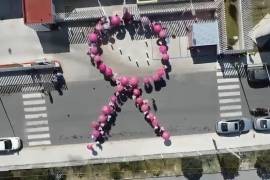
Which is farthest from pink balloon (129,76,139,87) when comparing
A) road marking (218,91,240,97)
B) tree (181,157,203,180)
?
tree (181,157,203,180)

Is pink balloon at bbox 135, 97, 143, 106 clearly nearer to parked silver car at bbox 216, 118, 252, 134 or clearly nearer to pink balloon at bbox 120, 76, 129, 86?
pink balloon at bbox 120, 76, 129, 86

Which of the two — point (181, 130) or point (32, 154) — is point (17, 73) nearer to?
point (32, 154)

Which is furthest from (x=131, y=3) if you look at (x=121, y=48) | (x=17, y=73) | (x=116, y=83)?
(x=17, y=73)

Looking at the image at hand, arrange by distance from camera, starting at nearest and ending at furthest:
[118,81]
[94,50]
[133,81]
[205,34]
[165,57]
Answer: [205,34] → [94,50] → [133,81] → [118,81] → [165,57]

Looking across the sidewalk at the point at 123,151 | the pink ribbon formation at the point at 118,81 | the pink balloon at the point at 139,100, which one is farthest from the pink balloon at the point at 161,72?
the sidewalk at the point at 123,151

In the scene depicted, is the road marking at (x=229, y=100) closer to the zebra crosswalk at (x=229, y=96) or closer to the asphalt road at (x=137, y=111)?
the zebra crosswalk at (x=229, y=96)

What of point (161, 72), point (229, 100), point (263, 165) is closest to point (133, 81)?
point (161, 72)

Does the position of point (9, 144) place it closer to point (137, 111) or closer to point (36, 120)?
point (36, 120)
